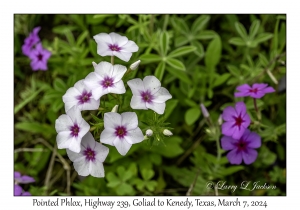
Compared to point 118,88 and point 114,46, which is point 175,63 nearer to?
point 114,46

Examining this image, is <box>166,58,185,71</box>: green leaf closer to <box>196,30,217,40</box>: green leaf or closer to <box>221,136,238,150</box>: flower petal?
<box>196,30,217,40</box>: green leaf

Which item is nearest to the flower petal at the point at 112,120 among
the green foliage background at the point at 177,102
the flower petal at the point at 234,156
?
the green foliage background at the point at 177,102

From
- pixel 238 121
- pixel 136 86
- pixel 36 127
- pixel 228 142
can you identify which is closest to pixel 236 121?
pixel 238 121

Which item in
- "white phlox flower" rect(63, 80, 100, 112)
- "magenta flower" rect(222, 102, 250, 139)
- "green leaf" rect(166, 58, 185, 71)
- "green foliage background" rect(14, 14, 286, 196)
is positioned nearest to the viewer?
"white phlox flower" rect(63, 80, 100, 112)

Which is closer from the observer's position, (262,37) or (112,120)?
(112,120)

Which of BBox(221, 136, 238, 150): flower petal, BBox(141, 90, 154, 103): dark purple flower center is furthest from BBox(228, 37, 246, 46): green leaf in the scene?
BBox(141, 90, 154, 103): dark purple flower center
